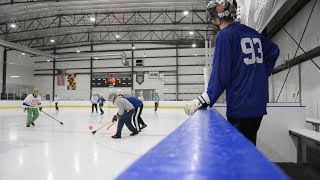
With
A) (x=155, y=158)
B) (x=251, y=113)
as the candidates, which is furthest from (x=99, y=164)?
(x=155, y=158)

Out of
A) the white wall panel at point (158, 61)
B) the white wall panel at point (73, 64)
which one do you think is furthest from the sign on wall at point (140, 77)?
the white wall panel at point (73, 64)

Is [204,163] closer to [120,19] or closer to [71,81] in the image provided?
[120,19]

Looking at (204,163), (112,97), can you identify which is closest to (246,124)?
(204,163)

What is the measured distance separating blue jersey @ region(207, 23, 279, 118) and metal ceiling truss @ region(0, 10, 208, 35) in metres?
17.8

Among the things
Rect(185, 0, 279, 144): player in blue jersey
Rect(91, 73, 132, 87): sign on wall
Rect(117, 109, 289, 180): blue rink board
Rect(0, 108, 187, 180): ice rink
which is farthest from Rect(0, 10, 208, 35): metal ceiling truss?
Rect(117, 109, 289, 180): blue rink board

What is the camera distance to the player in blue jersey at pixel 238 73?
5.77 feet

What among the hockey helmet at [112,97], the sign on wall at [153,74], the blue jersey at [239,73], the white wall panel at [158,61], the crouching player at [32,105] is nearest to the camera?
the blue jersey at [239,73]

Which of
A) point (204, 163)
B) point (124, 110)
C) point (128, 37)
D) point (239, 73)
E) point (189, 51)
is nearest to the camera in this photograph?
point (204, 163)

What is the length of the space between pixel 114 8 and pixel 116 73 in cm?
1098

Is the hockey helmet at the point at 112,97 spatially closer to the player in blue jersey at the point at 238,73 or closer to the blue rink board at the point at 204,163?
the player in blue jersey at the point at 238,73

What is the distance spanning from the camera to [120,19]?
21750 mm

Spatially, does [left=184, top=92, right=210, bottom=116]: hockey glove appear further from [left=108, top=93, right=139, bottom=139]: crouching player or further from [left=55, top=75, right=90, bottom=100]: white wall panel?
[left=55, top=75, right=90, bottom=100]: white wall panel

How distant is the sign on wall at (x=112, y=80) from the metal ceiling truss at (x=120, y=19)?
24.5ft

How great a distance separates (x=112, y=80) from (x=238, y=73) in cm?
2790
